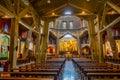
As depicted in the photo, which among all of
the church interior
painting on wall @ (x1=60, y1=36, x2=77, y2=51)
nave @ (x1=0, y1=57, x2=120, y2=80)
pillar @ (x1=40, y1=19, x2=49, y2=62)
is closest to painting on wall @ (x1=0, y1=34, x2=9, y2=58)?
the church interior

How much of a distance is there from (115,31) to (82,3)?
221 inches

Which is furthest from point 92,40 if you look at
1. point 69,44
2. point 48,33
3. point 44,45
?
point 69,44

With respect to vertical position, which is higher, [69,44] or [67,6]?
[67,6]

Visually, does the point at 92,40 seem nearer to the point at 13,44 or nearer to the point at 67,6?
the point at 67,6

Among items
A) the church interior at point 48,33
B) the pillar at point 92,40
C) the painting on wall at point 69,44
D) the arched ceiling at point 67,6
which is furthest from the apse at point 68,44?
the arched ceiling at point 67,6

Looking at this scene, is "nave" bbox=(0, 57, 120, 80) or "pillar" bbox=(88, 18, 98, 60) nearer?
"nave" bbox=(0, 57, 120, 80)

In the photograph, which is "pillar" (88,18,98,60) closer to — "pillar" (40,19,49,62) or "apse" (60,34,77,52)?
"pillar" (40,19,49,62)

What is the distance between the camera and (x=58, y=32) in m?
26.7

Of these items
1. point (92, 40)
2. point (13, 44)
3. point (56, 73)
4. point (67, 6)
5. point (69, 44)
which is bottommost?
point (56, 73)

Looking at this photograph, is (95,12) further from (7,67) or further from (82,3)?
(7,67)

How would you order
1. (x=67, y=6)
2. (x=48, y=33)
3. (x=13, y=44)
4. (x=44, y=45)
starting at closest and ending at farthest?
(x=13, y=44)
(x=67, y=6)
(x=44, y=45)
(x=48, y=33)

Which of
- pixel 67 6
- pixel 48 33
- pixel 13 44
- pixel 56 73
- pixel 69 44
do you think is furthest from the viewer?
pixel 69 44

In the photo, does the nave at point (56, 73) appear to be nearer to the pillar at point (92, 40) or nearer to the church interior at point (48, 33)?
the church interior at point (48, 33)

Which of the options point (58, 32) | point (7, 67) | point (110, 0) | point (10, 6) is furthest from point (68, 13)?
point (58, 32)
